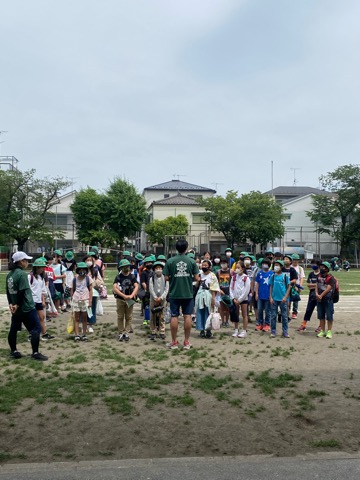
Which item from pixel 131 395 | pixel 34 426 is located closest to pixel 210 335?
pixel 131 395

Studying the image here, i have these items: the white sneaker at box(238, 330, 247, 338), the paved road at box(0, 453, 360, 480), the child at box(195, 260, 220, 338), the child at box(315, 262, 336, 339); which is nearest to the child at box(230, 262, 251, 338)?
the white sneaker at box(238, 330, 247, 338)

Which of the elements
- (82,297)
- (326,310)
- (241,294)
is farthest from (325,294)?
(82,297)

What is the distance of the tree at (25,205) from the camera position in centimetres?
4312

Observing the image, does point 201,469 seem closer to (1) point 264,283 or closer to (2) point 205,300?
(2) point 205,300

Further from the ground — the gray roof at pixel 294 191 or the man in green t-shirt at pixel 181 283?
the gray roof at pixel 294 191

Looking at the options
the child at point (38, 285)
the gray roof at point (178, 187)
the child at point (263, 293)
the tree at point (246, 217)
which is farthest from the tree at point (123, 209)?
the child at point (38, 285)

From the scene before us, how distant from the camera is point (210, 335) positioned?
31.3 ft

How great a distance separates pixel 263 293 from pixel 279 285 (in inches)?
23.4

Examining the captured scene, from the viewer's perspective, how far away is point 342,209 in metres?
54.5

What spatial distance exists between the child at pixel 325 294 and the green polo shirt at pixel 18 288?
5.78m

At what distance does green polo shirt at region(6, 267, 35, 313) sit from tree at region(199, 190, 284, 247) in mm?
41704

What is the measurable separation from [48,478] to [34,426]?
109cm

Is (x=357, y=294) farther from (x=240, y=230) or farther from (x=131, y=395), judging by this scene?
(x=240, y=230)

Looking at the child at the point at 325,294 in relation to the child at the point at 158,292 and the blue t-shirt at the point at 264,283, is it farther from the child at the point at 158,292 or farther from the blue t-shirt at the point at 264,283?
the child at the point at 158,292
